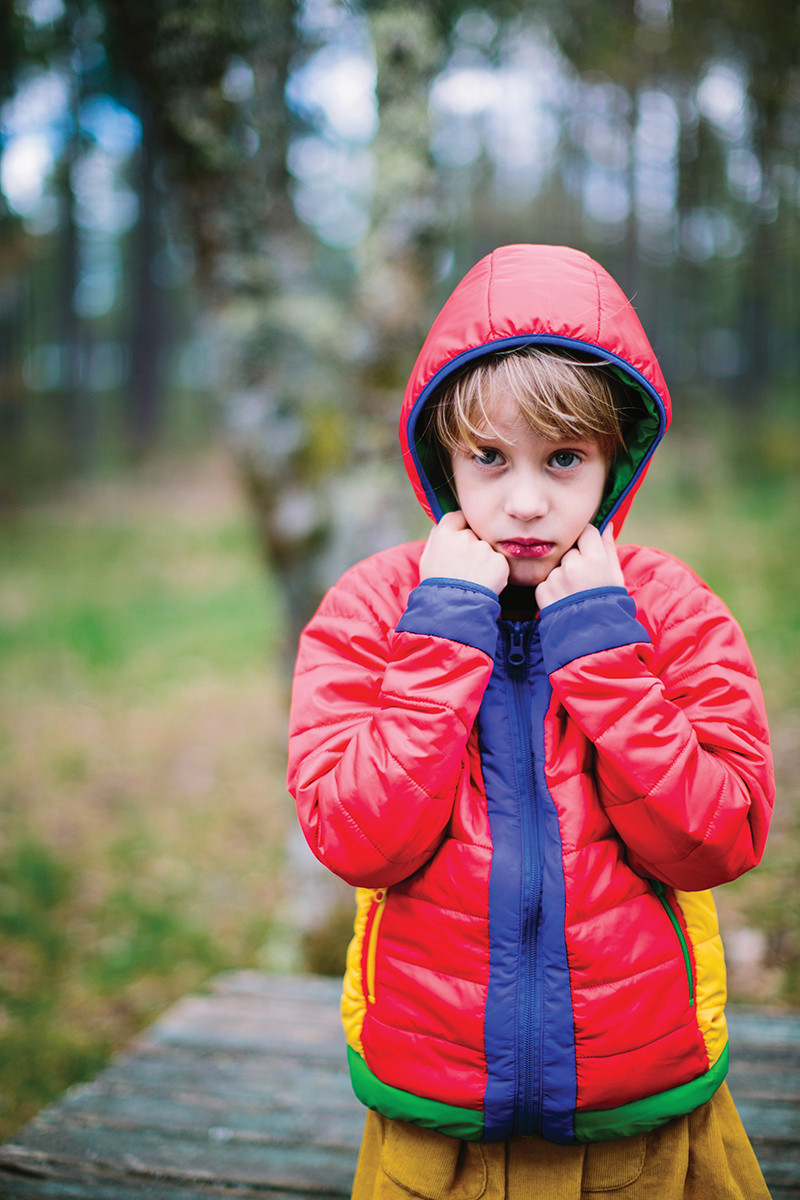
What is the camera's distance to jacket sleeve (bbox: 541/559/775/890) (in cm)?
137

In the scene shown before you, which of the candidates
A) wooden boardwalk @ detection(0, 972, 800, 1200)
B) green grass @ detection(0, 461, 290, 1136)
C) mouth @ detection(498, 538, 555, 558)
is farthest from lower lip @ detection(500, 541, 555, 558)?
green grass @ detection(0, 461, 290, 1136)

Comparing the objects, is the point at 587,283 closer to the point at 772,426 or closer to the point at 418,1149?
the point at 418,1149

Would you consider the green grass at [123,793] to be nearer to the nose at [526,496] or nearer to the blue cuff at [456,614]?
the blue cuff at [456,614]

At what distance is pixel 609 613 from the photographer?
1451 mm

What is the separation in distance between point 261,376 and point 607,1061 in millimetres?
3147

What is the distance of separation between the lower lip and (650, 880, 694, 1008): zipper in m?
0.70

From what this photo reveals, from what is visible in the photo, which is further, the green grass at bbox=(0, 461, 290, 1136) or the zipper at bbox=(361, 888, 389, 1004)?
the green grass at bbox=(0, 461, 290, 1136)

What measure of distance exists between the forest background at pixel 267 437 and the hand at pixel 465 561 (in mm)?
2081

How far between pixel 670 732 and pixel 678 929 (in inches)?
17.3

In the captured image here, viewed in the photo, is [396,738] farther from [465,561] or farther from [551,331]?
[551,331]

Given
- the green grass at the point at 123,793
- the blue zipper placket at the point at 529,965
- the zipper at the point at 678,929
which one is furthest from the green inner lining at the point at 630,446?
the green grass at the point at 123,793

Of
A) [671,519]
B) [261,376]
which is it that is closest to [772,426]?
[671,519]

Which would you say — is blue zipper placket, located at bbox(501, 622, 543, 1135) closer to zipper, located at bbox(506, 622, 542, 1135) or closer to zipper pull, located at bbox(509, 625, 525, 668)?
zipper, located at bbox(506, 622, 542, 1135)

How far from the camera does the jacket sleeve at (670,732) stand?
1.37m
